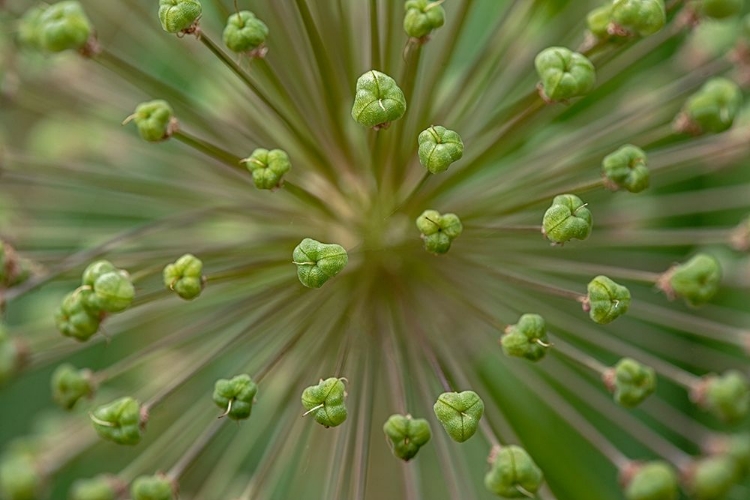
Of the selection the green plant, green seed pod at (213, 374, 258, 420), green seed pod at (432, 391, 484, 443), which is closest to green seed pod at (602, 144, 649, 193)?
the green plant

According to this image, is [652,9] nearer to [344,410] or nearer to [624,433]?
[344,410]

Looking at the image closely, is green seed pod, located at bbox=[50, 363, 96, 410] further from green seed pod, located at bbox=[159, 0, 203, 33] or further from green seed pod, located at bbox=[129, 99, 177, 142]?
green seed pod, located at bbox=[159, 0, 203, 33]

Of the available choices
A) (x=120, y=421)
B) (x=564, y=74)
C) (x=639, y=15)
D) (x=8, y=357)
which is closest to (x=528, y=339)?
(x=564, y=74)

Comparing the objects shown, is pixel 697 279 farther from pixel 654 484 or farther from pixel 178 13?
pixel 178 13

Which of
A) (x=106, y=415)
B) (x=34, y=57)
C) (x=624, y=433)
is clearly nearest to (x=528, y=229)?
(x=106, y=415)

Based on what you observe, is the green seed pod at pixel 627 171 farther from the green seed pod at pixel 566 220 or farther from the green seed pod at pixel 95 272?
the green seed pod at pixel 95 272

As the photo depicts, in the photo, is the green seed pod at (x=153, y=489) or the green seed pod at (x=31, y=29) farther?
the green seed pod at (x=31, y=29)

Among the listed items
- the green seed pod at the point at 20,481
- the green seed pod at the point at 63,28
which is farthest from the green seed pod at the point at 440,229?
the green seed pod at the point at 20,481
